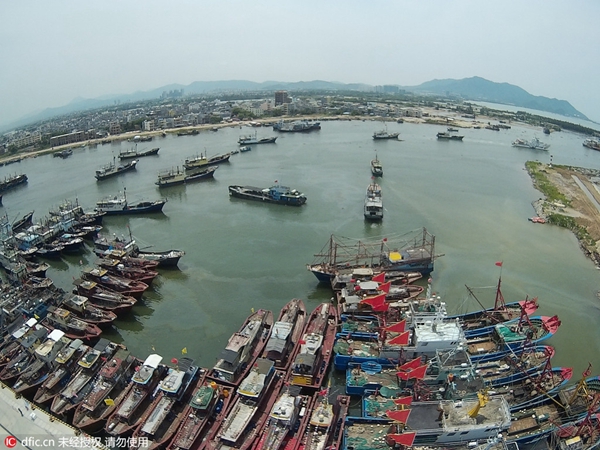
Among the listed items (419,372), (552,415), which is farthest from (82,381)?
(552,415)

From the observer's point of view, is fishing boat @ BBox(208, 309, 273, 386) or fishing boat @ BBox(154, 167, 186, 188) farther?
fishing boat @ BBox(154, 167, 186, 188)

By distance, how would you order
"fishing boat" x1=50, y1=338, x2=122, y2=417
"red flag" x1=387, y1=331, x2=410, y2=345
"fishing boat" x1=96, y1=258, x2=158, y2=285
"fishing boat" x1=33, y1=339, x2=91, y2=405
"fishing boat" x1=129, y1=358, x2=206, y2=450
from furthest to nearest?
1. "fishing boat" x1=96, y1=258, x2=158, y2=285
2. "red flag" x1=387, y1=331, x2=410, y2=345
3. "fishing boat" x1=33, y1=339, x2=91, y2=405
4. "fishing boat" x1=50, y1=338, x2=122, y2=417
5. "fishing boat" x1=129, y1=358, x2=206, y2=450

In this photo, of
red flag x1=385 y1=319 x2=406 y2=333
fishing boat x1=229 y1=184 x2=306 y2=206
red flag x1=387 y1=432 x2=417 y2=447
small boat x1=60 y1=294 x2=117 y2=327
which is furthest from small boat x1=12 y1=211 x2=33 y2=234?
red flag x1=387 y1=432 x2=417 y2=447

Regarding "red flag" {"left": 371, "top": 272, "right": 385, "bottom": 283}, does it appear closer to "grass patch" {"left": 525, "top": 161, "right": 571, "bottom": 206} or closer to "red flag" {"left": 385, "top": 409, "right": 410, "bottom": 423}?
"red flag" {"left": 385, "top": 409, "right": 410, "bottom": 423}

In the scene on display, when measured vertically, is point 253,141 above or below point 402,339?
above

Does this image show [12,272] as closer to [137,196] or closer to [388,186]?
[137,196]

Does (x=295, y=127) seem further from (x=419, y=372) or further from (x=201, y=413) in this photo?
(x=201, y=413)

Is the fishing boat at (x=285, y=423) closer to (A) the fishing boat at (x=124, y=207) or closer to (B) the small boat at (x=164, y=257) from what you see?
(B) the small boat at (x=164, y=257)
